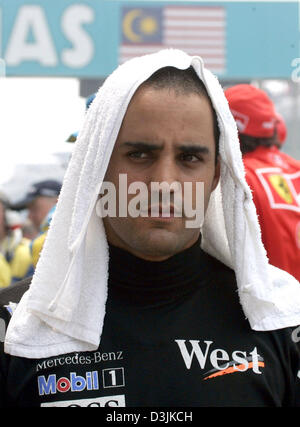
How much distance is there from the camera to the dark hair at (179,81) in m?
1.57

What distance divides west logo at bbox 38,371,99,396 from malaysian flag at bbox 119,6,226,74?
33.6ft

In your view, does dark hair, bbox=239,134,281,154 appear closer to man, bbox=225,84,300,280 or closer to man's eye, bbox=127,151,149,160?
man, bbox=225,84,300,280

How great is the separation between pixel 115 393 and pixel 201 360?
7.9 inches

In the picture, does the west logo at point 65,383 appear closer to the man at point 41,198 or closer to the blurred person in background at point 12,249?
the blurred person in background at point 12,249

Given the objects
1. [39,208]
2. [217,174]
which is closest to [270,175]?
[217,174]

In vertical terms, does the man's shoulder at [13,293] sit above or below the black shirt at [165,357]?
above

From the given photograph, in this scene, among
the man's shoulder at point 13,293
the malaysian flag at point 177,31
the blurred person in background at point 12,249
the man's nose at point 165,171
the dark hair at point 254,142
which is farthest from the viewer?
the malaysian flag at point 177,31

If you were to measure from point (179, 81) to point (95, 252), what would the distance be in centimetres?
43

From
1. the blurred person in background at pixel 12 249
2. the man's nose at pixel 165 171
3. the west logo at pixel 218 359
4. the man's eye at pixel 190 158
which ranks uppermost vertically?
the blurred person in background at pixel 12 249

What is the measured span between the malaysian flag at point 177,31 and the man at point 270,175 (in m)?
8.14

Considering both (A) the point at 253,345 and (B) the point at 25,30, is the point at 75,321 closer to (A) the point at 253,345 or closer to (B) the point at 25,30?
(A) the point at 253,345

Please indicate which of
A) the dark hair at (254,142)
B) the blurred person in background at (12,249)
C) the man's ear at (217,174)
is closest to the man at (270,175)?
the dark hair at (254,142)

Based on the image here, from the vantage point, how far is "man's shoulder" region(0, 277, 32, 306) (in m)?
1.67

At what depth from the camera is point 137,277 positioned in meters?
1.63
